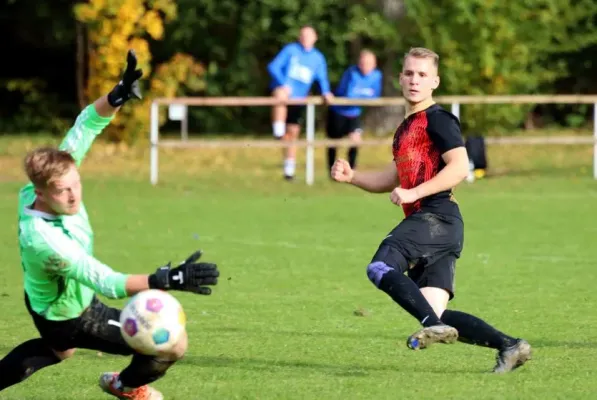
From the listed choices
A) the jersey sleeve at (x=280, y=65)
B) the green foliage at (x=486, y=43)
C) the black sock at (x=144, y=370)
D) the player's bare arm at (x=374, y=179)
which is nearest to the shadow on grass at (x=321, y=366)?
the player's bare arm at (x=374, y=179)

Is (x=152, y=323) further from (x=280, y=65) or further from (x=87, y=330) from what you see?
(x=280, y=65)

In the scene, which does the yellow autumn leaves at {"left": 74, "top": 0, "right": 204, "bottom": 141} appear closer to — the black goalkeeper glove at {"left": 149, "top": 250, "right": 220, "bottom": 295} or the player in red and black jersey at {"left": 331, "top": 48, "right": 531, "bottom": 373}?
the player in red and black jersey at {"left": 331, "top": 48, "right": 531, "bottom": 373}

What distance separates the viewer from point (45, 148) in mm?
5832

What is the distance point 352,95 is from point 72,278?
1428 cm

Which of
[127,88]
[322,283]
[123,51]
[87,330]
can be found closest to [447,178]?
[127,88]

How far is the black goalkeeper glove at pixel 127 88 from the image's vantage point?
6530 mm

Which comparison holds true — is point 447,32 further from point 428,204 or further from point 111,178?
point 428,204

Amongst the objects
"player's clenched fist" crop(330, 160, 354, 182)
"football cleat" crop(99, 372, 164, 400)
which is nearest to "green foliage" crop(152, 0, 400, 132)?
"player's clenched fist" crop(330, 160, 354, 182)

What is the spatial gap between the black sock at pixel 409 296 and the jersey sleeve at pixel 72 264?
1667 millimetres

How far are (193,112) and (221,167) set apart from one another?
7593mm

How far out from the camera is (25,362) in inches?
242

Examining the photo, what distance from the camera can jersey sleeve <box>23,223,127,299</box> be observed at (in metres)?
5.57

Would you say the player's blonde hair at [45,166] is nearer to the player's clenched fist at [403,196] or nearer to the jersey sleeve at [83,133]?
the jersey sleeve at [83,133]

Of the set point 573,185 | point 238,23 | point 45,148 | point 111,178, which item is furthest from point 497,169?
point 45,148
